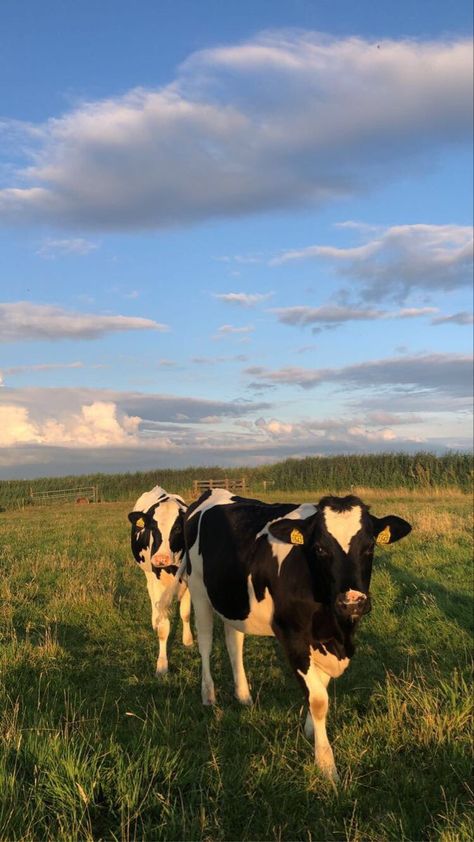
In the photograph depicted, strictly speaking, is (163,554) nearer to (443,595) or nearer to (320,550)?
(320,550)

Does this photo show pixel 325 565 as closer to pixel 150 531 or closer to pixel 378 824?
pixel 378 824

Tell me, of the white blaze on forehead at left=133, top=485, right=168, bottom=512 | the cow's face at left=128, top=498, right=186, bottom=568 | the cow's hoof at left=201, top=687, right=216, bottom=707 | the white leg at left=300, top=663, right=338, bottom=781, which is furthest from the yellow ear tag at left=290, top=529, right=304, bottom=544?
the white blaze on forehead at left=133, top=485, right=168, bottom=512

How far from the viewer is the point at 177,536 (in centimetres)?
842

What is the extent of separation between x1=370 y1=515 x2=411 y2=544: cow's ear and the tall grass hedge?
36.3 meters

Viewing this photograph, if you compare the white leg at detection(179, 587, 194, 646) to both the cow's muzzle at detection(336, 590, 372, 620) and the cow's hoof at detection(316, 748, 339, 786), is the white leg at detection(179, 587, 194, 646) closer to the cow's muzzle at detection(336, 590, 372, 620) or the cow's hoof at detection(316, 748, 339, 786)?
the cow's hoof at detection(316, 748, 339, 786)

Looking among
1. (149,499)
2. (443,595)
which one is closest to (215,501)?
(149,499)

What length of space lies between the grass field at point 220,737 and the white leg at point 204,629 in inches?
7.6

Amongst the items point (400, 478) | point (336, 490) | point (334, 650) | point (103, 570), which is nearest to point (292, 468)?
point (336, 490)

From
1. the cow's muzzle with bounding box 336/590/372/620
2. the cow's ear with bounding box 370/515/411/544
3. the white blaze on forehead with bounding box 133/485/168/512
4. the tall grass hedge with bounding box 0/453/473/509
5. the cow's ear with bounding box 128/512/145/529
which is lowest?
the tall grass hedge with bounding box 0/453/473/509

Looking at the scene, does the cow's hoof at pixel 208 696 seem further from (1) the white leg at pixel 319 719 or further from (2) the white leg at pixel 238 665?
(1) the white leg at pixel 319 719

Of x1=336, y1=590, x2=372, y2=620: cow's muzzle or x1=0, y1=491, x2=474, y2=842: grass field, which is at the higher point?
x1=336, y1=590, x2=372, y2=620: cow's muzzle

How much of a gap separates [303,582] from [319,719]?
102 cm

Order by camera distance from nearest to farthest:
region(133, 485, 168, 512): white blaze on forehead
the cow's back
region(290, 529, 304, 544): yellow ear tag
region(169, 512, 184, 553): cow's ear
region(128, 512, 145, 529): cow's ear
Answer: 1. region(290, 529, 304, 544): yellow ear tag
2. the cow's back
3. region(169, 512, 184, 553): cow's ear
4. region(128, 512, 145, 529): cow's ear
5. region(133, 485, 168, 512): white blaze on forehead

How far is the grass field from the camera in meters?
3.77
